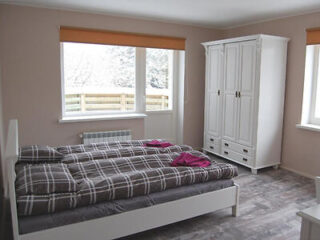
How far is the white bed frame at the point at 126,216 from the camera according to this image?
1876mm

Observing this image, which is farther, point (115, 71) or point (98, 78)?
point (115, 71)

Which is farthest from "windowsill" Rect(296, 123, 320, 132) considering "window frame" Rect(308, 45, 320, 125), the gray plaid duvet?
the gray plaid duvet

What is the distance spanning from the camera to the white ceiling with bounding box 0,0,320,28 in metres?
3.57

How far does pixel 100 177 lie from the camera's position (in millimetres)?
2473

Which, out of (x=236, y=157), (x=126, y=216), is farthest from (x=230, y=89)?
(x=126, y=216)

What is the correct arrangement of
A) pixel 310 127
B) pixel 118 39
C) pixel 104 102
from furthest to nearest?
pixel 104 102 → pixel 118 39 → pixel 310 127

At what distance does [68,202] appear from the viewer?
6.82 ft

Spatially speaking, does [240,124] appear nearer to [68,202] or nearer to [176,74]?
[176,74]

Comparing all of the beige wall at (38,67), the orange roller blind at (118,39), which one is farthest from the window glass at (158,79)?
the beige wall at (38,67)

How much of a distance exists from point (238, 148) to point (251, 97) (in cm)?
82

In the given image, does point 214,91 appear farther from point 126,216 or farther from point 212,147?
point 126,216

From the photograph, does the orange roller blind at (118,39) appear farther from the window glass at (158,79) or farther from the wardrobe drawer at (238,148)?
the wardrobe drawer at (238,148)

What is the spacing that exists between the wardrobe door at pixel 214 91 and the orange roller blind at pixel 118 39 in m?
0.58

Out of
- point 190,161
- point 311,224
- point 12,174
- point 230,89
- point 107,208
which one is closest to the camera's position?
point 311,224
